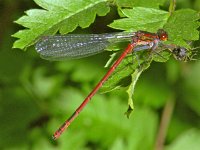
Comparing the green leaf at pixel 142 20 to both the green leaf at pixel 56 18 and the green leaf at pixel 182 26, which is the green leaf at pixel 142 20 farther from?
the green leaf at pixel 56 18

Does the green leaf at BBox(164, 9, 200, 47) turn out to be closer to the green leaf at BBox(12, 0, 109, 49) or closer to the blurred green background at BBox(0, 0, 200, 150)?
the green leaf at BBox(12, 0, 109, 49)

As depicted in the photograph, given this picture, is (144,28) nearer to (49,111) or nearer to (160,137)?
(160,137)

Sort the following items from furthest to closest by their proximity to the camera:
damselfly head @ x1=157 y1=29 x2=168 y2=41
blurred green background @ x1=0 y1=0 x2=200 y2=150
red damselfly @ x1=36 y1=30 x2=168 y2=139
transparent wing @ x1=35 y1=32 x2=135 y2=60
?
blurred green background @ x1=0 y1=0 x2=200 y2=150
transparent wing @ x1=35 y1=32 x2=135 y2=60
red damselfly @ x1=36 y1=30 x2=168 y2=139
damselfly head @ x1=157 y1=29 x2=168 y2=41

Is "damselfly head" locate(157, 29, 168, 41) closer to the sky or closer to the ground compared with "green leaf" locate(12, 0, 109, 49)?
closer to the ground

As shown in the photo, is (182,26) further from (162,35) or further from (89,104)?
(89,104)

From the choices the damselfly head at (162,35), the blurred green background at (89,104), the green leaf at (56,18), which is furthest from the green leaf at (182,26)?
the blurred green background at (89,104)

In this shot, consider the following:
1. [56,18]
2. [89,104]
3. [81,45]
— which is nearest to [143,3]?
[56,18]

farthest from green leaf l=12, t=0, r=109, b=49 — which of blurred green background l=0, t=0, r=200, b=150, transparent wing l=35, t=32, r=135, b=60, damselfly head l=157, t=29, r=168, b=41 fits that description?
blurred green background l=0, t=0, r=200, b=150
